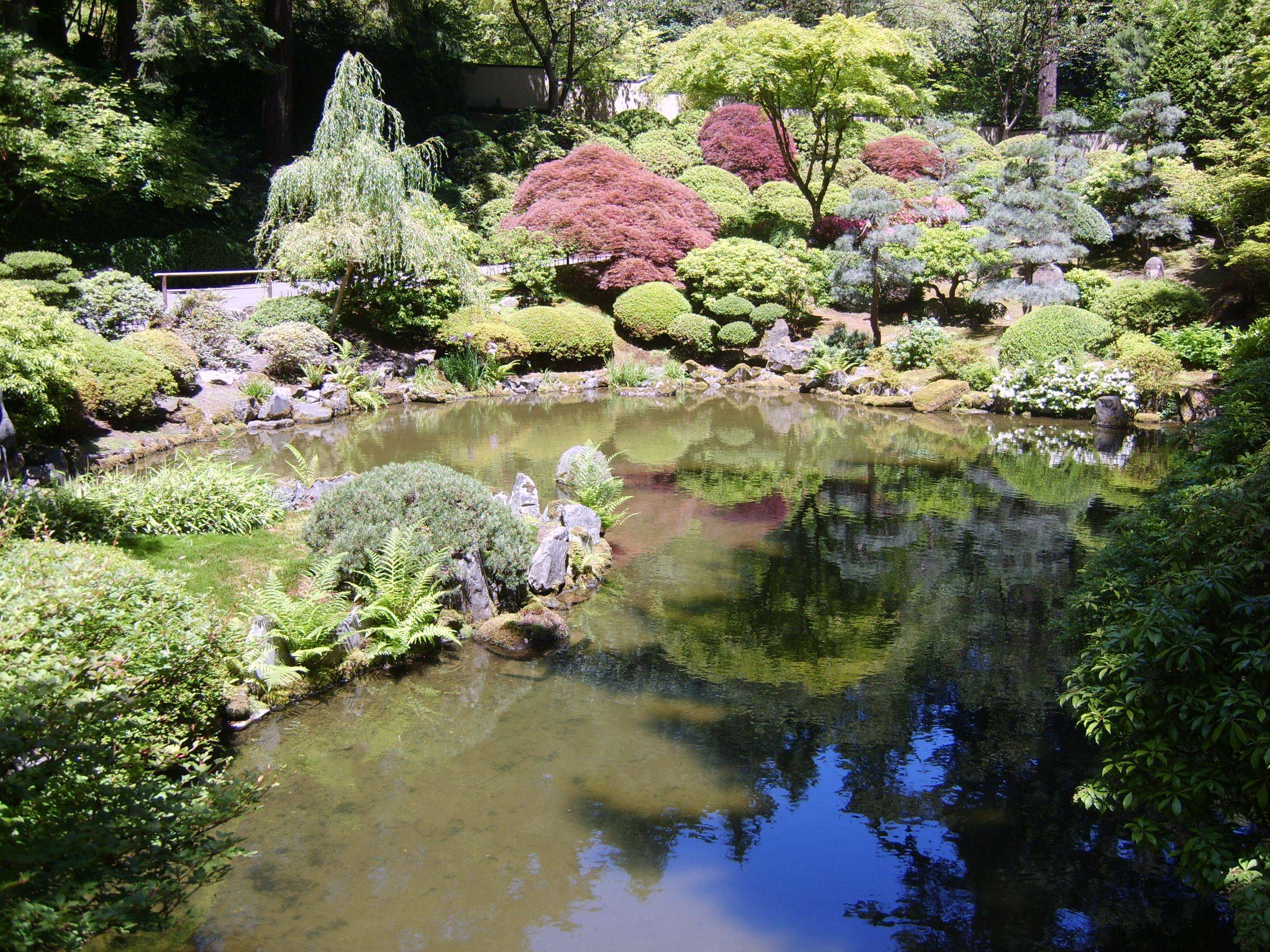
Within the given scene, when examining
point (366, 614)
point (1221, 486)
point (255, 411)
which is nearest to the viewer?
point (1221, 486)

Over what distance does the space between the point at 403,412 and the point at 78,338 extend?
5293mm

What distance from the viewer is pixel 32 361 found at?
8.25 metres

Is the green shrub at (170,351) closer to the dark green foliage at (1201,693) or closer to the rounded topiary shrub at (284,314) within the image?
the rounded topiary shrub at (284,314)

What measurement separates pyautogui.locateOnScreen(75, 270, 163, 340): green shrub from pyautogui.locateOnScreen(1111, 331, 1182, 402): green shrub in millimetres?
16033

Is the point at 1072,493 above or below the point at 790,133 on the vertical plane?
below

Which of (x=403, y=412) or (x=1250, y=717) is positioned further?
(x=403, y=412)

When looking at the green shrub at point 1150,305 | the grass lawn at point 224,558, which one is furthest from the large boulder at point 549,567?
the green shrub at point 1150,305

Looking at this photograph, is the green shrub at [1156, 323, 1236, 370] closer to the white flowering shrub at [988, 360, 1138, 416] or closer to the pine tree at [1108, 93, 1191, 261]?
the white flowering shrub at [988, 360, 1138, 416]

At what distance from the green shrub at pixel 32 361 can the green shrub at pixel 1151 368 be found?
15.5m

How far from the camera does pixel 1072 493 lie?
11.0 metres

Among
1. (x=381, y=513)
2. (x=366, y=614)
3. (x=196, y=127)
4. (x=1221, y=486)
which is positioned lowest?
(x=366, y=614)

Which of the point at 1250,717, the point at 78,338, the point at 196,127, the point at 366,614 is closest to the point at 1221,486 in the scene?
the point at 1250,717

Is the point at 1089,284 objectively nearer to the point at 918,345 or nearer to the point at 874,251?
the point at 918,345

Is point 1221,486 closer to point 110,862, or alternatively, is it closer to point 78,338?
point 110,862
